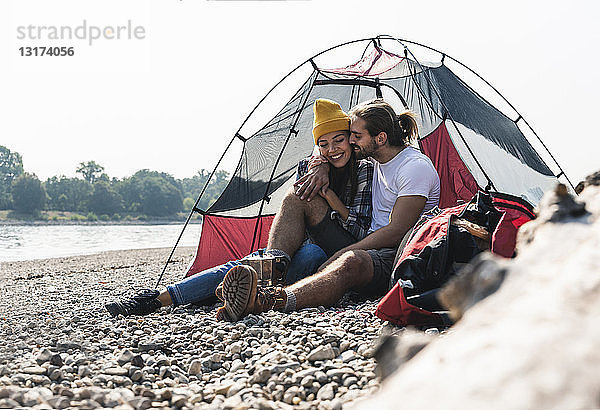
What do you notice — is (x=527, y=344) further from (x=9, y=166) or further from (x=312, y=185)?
(x=9, y=166)

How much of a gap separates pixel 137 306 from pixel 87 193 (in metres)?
71.1

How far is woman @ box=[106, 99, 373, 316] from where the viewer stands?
3873mm

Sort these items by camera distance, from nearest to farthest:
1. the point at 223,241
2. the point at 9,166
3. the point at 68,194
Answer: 1. the point at 223,241
2. the point at 68,194
3. the point at 9,166

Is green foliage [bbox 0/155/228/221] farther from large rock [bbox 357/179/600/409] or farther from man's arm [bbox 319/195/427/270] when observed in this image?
large rock [bbox 357/179/600/409]

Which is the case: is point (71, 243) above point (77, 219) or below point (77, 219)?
below

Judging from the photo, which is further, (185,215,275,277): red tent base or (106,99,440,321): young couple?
(185,215,275,277): red tent base

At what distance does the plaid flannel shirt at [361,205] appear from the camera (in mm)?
4230

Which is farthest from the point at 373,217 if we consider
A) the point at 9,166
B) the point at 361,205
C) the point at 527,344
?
the point at 9,166

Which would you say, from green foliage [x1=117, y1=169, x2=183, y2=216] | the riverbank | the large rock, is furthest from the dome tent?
green foliage [x1=117, y1=169, x2=183, y2=216]

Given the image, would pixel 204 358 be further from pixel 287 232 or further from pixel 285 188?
pixel 285 188

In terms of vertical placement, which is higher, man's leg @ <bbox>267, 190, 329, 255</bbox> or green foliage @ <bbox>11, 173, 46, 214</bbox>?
green foliage @ <bbox>11, 173, 46, 214</bbox>

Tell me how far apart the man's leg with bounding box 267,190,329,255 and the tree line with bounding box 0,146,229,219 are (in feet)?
210

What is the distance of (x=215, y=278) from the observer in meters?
3.95

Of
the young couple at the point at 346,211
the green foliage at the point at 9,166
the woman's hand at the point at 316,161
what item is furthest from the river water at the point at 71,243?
the green foliage at the point at 9,166
